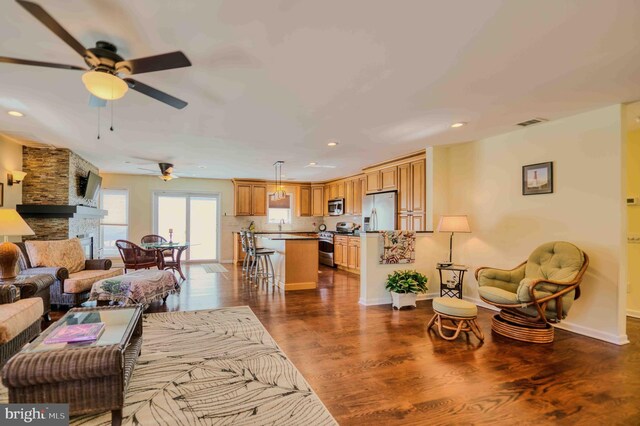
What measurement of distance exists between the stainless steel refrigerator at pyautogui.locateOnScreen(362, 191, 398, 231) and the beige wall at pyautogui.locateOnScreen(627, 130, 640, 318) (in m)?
3.34

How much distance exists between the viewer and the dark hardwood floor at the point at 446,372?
212 cm

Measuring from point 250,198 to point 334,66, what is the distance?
7.03m

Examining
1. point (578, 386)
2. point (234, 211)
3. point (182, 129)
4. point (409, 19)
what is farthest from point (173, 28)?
point (234, 211)

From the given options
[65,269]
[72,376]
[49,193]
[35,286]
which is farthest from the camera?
[49,193]

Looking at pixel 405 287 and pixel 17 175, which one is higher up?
pixel 17 175

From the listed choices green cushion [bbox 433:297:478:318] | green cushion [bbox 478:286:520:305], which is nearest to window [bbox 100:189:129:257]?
green cushion [bbox 433:297:478:318]

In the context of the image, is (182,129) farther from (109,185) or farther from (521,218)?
(109,185)

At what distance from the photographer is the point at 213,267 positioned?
26.5 ft

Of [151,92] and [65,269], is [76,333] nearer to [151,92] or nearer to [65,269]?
[151,92]

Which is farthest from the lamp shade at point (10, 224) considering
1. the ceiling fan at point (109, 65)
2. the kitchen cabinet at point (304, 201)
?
the kitchen cabinet at point (304, 201)

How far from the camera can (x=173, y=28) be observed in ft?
6.48

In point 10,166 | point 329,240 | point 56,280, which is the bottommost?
point 56,280

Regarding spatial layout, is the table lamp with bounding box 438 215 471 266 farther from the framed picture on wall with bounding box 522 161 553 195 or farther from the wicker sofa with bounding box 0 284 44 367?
the wicker sofa with bounding box 0 284 44 367

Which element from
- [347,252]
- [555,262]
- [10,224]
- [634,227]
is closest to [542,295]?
[555,262]
